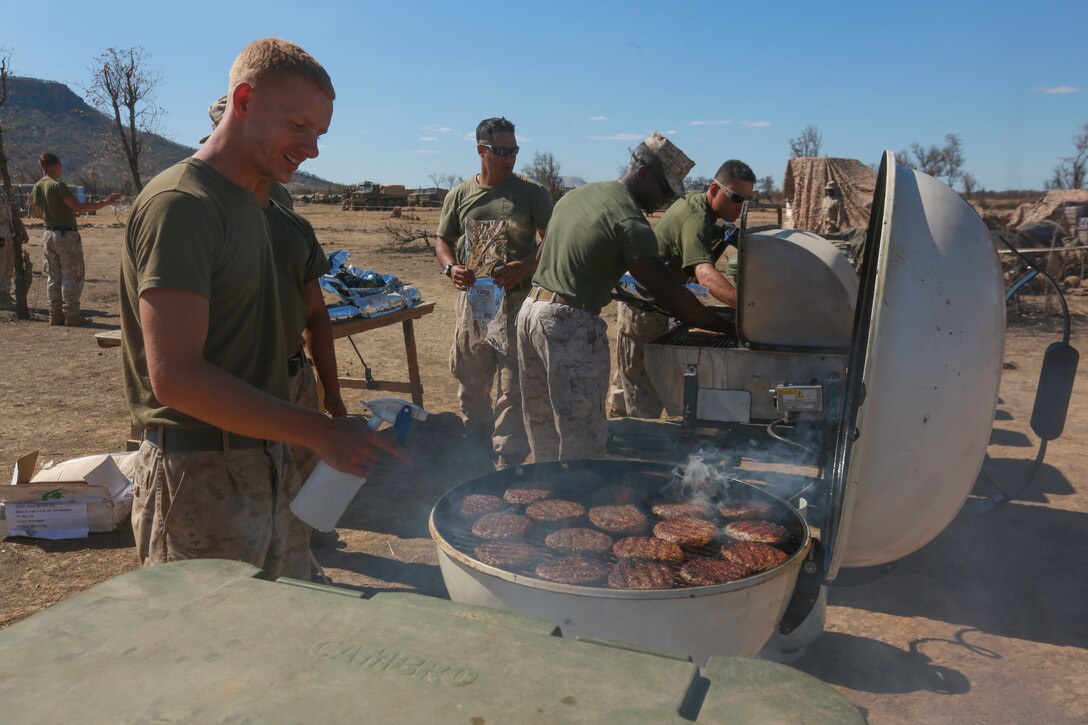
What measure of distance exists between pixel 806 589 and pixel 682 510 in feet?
2.05

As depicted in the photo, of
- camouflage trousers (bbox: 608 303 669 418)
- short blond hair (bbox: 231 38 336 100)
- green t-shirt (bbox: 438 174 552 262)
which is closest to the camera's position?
short blond hair (bbox: 231 38 336 100)

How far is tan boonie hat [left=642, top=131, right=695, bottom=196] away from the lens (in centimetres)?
416

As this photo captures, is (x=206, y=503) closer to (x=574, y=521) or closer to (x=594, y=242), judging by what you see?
(x=574, y=521)

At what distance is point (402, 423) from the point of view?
2410 mm

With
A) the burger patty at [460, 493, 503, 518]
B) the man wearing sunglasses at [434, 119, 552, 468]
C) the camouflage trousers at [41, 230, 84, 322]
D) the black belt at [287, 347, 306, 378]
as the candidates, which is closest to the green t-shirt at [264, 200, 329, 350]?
the black belt at [287, 347, 306, 378]

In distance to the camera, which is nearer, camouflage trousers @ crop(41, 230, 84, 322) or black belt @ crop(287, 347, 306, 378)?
black belt @ crop(287, 347, 306, 378)

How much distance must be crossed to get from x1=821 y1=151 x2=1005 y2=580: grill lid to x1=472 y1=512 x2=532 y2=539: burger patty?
3.83 feet

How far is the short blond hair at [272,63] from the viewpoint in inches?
77.0

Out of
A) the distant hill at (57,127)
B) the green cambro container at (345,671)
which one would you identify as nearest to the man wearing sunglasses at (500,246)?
the green cambro container at (345,671)

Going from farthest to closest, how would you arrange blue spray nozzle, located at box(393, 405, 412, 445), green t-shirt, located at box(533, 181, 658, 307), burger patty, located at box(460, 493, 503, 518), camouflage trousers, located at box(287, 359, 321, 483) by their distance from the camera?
camouflage trousers, located at box(287, 359, 321, 483)
green t-shirt, located at box(533, 181, 658, 307)
burger patty, located at box(460, 493, 503, 518)
blue spray nozzle, located at box(393, 405, 412, 445)

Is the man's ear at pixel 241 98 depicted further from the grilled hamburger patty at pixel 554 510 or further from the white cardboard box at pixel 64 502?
the white cardboard box at pixel 64 502

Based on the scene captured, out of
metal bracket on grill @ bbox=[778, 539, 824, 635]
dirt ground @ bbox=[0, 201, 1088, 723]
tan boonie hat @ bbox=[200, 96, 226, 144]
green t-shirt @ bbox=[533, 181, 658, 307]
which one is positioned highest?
tan boonie hat @ bbox=[200, 96, 226, 144]

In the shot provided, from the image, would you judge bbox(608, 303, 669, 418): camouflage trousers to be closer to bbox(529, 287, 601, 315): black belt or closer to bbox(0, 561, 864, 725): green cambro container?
bbox(529, 287, 601, 315): black belt

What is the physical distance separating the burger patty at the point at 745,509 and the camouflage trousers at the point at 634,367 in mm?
3224
